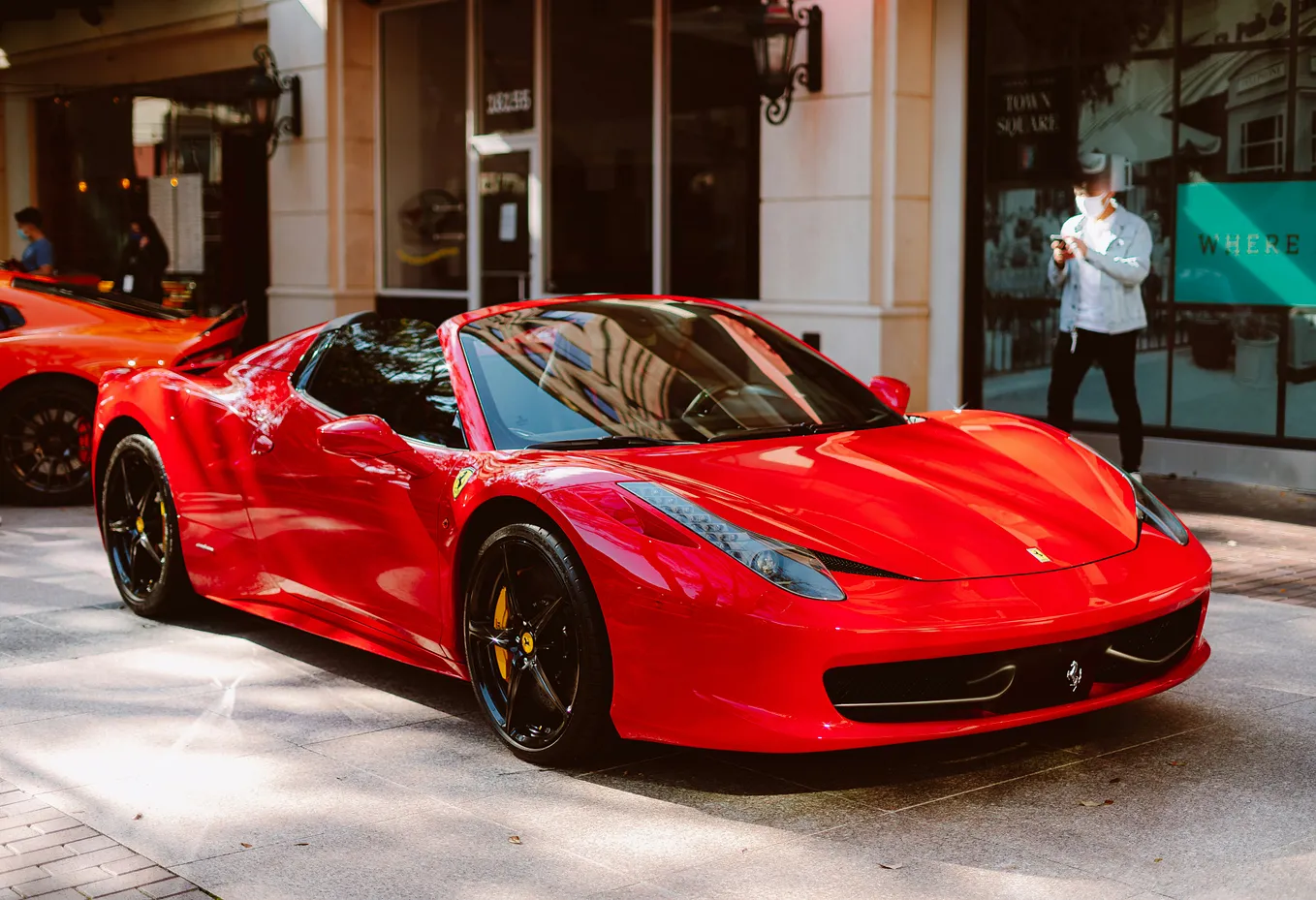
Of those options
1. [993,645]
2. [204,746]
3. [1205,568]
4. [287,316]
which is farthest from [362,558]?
[287,316]

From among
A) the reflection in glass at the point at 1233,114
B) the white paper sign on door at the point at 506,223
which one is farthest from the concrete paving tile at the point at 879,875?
the white paper sign on door at the point at 506,223

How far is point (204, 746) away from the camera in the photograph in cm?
489

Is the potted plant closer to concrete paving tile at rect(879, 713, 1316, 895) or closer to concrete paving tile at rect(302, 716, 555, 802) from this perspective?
concrete paving tile at rect(879, 713, 1316, 895)

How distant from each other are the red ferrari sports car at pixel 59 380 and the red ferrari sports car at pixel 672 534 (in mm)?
4079

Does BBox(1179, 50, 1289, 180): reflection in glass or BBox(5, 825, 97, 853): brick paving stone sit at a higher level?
BBox(1179, 50, 1289, 180): reflection in glass

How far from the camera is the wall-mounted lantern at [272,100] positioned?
17.0m

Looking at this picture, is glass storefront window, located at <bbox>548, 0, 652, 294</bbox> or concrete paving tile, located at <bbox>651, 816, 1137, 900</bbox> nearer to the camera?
concrete paving tile, located at <bbox>651, 816, 1137, 900</bbox>

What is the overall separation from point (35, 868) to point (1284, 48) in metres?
9.04

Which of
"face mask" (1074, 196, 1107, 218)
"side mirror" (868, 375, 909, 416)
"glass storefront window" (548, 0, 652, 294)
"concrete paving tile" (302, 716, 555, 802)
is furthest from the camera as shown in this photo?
"glass storefront window" (548, 0, 652, 294)

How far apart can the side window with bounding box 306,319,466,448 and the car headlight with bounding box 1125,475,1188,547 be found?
6.80 ft

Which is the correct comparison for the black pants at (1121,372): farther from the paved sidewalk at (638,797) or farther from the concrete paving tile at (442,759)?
the concrete paving tile at (442,759)

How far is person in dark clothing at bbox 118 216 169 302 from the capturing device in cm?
1881

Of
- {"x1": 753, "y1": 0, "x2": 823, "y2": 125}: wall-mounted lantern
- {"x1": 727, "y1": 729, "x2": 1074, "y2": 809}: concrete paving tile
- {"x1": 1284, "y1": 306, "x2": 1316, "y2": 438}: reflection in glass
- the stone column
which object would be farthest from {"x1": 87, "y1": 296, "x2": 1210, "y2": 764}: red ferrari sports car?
the stone column

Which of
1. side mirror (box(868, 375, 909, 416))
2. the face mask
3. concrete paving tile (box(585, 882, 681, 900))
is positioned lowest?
concrete paving tile (box(585, 882, 681, 900))
